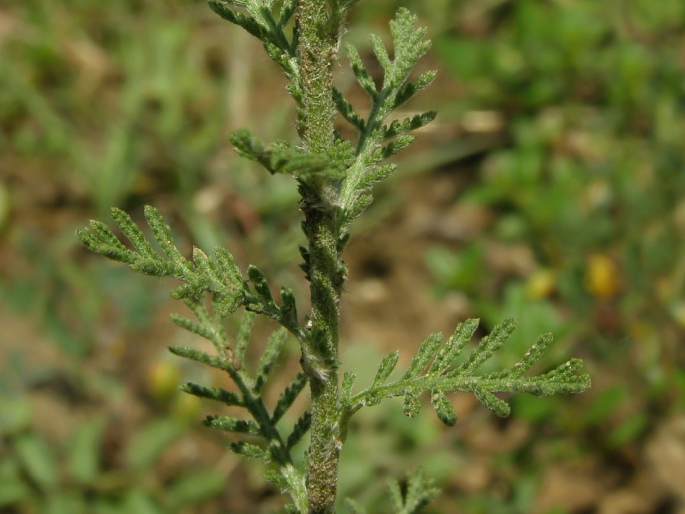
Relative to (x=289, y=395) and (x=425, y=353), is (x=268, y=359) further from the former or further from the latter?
(x=425, y=353)

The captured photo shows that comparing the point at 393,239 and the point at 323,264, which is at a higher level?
the point at 393,239

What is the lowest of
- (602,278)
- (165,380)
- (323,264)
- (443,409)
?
(443,409)

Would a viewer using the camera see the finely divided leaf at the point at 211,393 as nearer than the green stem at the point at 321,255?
No

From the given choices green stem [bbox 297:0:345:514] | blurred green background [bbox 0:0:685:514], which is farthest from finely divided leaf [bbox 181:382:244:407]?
blurred green background [bbox 0:0:685:514]

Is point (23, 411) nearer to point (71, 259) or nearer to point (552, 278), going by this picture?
point (71, 259)

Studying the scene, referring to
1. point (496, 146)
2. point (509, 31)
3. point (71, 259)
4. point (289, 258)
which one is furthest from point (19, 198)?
point (509, 31)

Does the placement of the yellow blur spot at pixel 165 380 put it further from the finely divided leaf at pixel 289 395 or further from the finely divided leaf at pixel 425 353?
the finely divided leaf at pixel 425 353

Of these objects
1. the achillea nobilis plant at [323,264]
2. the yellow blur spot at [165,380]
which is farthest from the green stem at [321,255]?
the yellow blur spot at [165,380]

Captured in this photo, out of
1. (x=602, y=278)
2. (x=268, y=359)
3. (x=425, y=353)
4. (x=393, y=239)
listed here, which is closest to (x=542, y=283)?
(x=602, y=278)
